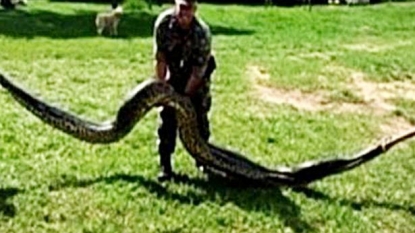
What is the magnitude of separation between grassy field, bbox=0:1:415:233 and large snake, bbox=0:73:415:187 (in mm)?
151

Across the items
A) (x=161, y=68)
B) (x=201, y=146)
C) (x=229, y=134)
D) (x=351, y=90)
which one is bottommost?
(x=351, y=90)

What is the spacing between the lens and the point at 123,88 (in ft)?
47.8

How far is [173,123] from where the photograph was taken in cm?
896

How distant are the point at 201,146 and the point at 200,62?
0.79 metres

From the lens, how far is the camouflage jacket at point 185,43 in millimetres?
8539

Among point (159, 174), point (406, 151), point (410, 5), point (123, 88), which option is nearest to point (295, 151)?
point (406, 151)

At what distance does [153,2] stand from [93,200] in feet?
78.5

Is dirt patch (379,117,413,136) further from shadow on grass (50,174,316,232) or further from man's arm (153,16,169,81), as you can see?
man's arm (153,16,169,81)

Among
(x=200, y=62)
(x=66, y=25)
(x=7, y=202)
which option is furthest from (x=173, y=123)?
(x=66, y=25)

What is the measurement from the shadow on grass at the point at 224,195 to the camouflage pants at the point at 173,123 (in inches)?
10.3

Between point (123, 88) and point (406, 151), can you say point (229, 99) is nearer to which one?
point (123, 88)

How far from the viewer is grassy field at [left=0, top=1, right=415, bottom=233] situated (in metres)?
8.27

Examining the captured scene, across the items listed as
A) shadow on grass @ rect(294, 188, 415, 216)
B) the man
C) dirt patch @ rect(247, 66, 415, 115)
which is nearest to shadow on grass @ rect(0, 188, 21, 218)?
the man

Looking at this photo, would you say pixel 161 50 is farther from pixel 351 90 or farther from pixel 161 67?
pixel 351 90
